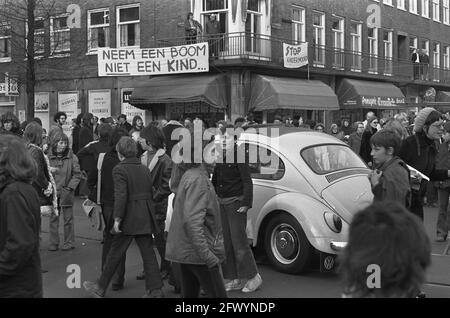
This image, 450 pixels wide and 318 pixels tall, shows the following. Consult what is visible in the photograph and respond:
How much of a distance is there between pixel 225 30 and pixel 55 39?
6947 mm

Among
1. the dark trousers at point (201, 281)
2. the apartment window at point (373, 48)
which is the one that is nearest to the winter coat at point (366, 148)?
the dark trousers at point (201, 281)

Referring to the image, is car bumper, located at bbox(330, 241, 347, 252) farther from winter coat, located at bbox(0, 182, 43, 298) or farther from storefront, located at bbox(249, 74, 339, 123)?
storefront, located at bbox(249, 74, 339, 123)

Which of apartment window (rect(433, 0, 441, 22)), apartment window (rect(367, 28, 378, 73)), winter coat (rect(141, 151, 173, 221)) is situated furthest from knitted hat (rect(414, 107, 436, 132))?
apartment window (rect(433, 0, 441, 22))

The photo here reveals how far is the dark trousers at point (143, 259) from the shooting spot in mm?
6098

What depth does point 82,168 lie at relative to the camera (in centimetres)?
941

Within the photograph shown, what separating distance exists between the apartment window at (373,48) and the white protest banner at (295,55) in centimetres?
865

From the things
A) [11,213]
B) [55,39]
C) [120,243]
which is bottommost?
[120,243]

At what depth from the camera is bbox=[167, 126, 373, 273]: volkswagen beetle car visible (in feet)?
23.3

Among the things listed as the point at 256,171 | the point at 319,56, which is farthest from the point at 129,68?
the point at 256,171

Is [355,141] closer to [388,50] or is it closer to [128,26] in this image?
[128,26]

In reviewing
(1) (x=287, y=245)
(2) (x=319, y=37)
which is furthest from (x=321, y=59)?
(1) (x=287, y=245)

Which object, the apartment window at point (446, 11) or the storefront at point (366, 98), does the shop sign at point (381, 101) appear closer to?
the storefront at point (366, 98)
